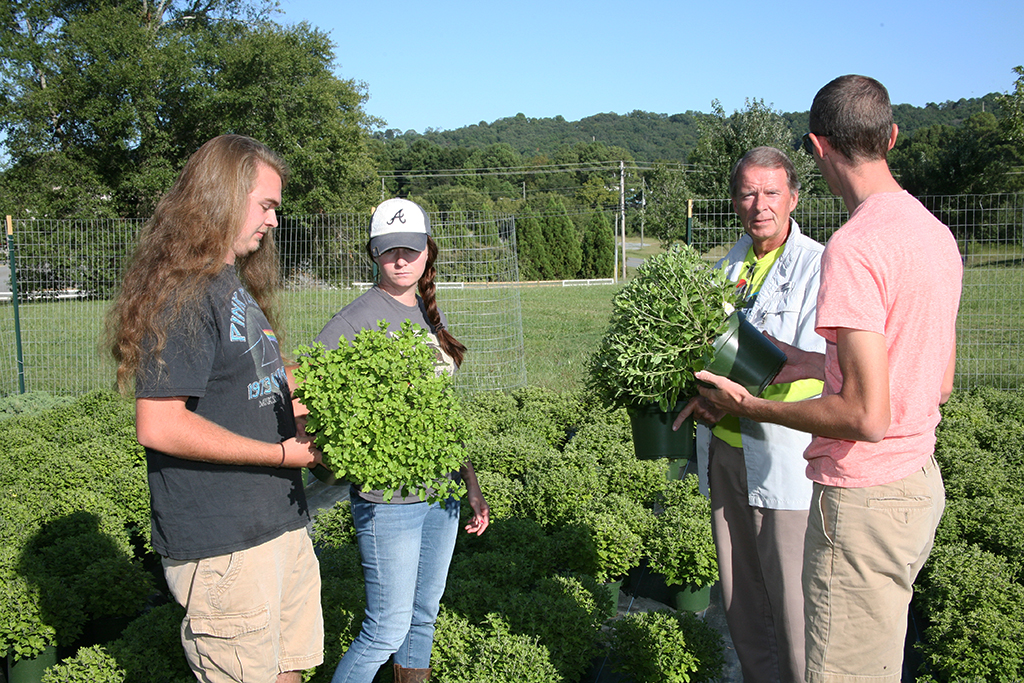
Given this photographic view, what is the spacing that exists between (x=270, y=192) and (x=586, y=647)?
2653mm

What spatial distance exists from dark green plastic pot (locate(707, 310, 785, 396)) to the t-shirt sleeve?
46 centimetres

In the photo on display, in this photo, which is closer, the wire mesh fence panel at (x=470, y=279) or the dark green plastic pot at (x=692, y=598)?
the dark green plastic pot at (x=692, y=598)

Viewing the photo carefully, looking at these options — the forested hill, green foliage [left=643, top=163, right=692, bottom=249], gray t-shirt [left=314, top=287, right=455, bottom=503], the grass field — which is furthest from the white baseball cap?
the forested hill

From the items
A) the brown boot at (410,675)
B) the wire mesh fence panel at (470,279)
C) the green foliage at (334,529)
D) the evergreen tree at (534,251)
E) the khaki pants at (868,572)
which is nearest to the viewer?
the khaki pants at (868,572)

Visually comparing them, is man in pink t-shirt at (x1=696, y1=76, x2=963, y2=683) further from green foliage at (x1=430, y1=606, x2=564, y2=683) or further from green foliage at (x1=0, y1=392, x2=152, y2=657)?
green foliage at (x1=0, y1=392, x2=152, y2=657)

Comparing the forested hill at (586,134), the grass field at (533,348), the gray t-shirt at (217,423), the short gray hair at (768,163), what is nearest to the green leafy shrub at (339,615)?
the gray t-shirt at (217,423)

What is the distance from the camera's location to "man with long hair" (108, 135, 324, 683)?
2.04 metres

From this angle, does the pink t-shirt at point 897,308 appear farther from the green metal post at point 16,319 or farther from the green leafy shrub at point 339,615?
the green metal post at point 16,319

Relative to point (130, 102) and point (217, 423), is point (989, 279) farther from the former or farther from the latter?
point (130, 102)

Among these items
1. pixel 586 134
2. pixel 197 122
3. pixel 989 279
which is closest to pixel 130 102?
pixel 197 122

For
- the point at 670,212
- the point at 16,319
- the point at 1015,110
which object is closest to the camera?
the point at 16,319

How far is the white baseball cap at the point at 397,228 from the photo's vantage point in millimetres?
2711

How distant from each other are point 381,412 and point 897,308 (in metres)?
1.57

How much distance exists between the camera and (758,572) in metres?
2.97
